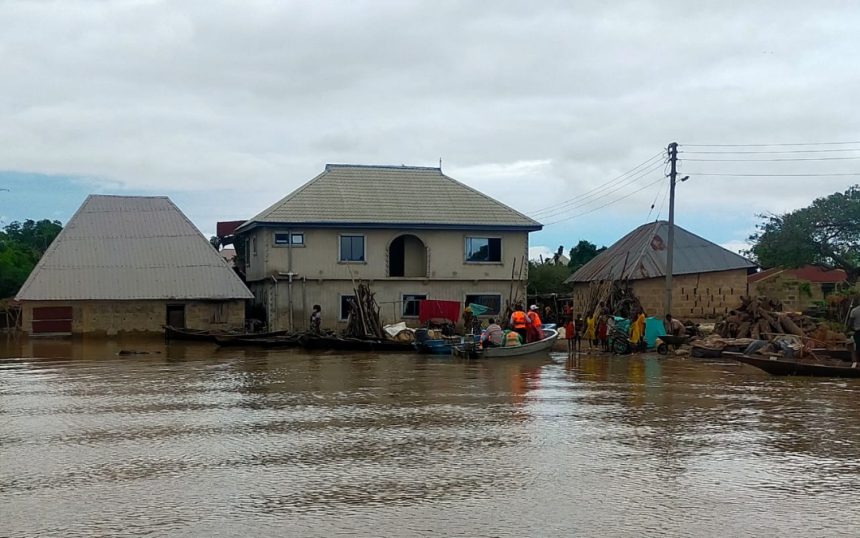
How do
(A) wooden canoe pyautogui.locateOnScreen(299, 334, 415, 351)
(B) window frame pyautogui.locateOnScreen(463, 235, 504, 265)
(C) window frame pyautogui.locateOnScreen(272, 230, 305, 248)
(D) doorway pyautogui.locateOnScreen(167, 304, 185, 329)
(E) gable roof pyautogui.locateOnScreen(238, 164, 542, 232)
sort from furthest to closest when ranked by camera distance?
1. (B) window frame pyautogui.locateOnScreen(463, 235, 504, 265)
2. (E) gable roof pyautogui.locateOnScreen(238, 164, 542, 232)
3. (C) window frame pyautogui.locateOnScreen(272, 230, 305, 248)
4. (D) doorway pyautogui.locateOnScreen(167, 304, 185, 329)
5. (A) wooden canoe pyautogui.locateOnScreen(299, 334, 415, 351)

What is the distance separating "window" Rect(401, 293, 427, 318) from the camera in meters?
40.7

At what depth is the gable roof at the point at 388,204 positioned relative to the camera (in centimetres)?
3981

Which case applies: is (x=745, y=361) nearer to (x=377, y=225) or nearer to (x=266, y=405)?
(x=266, y=405)

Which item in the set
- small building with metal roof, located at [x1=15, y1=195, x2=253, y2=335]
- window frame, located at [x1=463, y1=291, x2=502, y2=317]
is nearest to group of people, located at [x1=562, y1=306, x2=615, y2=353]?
window frame, located at [x1=463, y1=291, x2=502, y2=317]

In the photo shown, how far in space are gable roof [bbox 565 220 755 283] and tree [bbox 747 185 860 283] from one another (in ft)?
30.1

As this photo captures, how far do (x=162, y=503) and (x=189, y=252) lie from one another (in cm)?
3297

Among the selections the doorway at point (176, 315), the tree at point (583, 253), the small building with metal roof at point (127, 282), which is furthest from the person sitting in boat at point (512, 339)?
the tree at point (583, 253)

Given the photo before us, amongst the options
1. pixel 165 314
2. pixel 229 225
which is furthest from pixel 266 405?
pixel 229 225

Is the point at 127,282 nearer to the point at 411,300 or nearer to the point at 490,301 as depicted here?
the point at 411,300

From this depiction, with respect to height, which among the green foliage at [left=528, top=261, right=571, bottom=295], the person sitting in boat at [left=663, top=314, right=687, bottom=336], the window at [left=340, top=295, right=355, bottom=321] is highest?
the green foliage at [left=528, top=261, right=571, bottom=295]

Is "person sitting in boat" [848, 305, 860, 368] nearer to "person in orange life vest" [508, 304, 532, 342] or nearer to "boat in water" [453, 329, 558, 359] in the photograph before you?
"boat in water" [453, 329, 558, 359]

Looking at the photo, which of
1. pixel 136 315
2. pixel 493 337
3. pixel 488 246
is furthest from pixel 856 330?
pixel 136 315

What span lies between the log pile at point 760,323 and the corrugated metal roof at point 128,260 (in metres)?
19.6

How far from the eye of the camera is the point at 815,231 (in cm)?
4875
